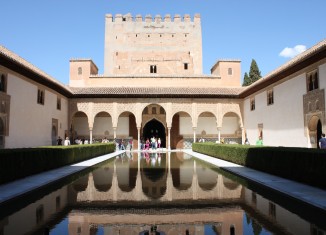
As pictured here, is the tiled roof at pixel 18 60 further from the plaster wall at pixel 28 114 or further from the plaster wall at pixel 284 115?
the plaster wall at pixel 284 115

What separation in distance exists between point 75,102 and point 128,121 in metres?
4.93

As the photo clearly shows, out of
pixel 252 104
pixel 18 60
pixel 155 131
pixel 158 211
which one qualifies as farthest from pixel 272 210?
pixel 155 131

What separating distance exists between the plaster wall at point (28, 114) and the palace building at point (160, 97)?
5 centimetres

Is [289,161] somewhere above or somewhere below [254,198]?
above

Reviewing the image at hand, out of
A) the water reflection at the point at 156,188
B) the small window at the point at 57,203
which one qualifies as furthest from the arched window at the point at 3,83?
the small window at the point at 57,203

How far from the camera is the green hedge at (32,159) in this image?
8172mm

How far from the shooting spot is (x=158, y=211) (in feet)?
17.6

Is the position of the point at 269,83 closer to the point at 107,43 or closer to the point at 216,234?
the point at 216,234

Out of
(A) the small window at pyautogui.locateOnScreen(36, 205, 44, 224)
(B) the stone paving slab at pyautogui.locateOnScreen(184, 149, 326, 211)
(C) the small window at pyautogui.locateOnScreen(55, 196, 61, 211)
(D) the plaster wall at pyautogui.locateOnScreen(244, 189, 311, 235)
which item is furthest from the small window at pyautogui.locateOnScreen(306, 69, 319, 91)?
(A) the small window at pyautogui.locateOnScreen(36, 205, 44, 224)

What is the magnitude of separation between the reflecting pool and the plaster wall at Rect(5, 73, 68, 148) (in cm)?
886

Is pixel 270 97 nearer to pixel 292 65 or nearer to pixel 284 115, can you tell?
pixel 284 115

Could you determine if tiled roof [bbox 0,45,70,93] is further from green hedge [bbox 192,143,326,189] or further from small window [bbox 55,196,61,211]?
green hedge [bbox 192,143,326,189]

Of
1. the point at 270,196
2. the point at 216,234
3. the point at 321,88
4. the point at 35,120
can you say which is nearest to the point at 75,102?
the point at 35,120

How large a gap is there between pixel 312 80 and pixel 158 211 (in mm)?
12231
